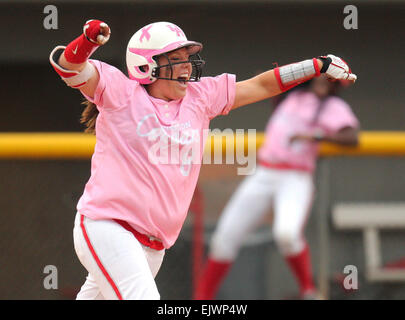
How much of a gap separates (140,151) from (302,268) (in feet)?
6.03

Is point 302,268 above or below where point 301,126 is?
below

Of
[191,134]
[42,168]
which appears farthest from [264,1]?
[191,134]

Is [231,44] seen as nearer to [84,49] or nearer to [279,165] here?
[279,165]

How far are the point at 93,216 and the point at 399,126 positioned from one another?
14.4 ft

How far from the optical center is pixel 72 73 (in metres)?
3.15

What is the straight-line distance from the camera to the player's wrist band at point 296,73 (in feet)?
11.7

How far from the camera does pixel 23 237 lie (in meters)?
4.89

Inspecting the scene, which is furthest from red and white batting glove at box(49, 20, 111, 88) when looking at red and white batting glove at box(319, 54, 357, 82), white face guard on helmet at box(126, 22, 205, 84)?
red and white batting glove at box(319, 54, 357, 82)

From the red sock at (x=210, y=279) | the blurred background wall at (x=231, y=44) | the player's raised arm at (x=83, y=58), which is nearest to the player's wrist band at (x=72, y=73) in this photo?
the player's raised arm at (x=83, y=58)

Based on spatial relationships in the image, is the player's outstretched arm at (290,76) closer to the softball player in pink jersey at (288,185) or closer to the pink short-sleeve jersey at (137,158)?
the pink short-sleeve jersey at (137,158)

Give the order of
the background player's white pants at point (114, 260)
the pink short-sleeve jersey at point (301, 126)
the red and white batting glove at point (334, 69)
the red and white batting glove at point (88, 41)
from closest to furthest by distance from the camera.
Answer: the red and white batting glove at point (88, 41)
the background player's white pants at point (114, 260)
the red and white batting glove at point (334, 69)
the pink short-sleeve jersey at point (301, 126)

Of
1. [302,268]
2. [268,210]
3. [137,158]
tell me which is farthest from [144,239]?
[268,210]

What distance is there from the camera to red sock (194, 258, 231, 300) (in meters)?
4.89
